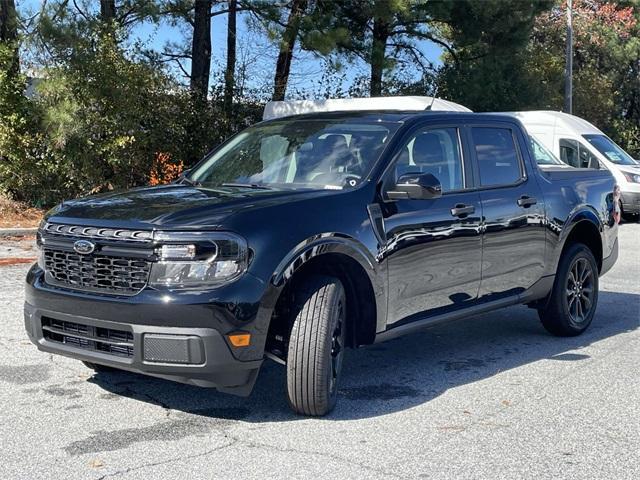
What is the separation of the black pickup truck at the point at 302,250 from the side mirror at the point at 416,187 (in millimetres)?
14

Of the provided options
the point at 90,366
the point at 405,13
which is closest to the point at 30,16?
the point at 405,13

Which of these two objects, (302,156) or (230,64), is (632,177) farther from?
(302,156)

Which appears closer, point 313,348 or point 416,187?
point 313,348

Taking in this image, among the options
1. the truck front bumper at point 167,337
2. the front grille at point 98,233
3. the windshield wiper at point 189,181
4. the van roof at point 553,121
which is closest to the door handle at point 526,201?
the windshield wiper at point 189,181

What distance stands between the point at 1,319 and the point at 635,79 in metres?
39.6

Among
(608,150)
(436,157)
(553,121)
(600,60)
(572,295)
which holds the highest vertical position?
(600,60)

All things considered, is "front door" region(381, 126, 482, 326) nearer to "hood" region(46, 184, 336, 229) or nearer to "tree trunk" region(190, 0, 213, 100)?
"hood" region(46, 184, 336, 229)

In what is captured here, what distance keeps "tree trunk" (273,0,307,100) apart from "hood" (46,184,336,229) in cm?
1491

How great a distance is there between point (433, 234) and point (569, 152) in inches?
539

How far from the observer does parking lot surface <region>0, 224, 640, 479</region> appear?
414 centimetres

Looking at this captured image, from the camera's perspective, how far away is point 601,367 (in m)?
6.20

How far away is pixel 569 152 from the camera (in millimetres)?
18328

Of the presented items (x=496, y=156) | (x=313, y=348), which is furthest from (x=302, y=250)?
(x=496, y=156)

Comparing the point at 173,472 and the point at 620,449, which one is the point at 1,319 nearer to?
the point at 173,472
